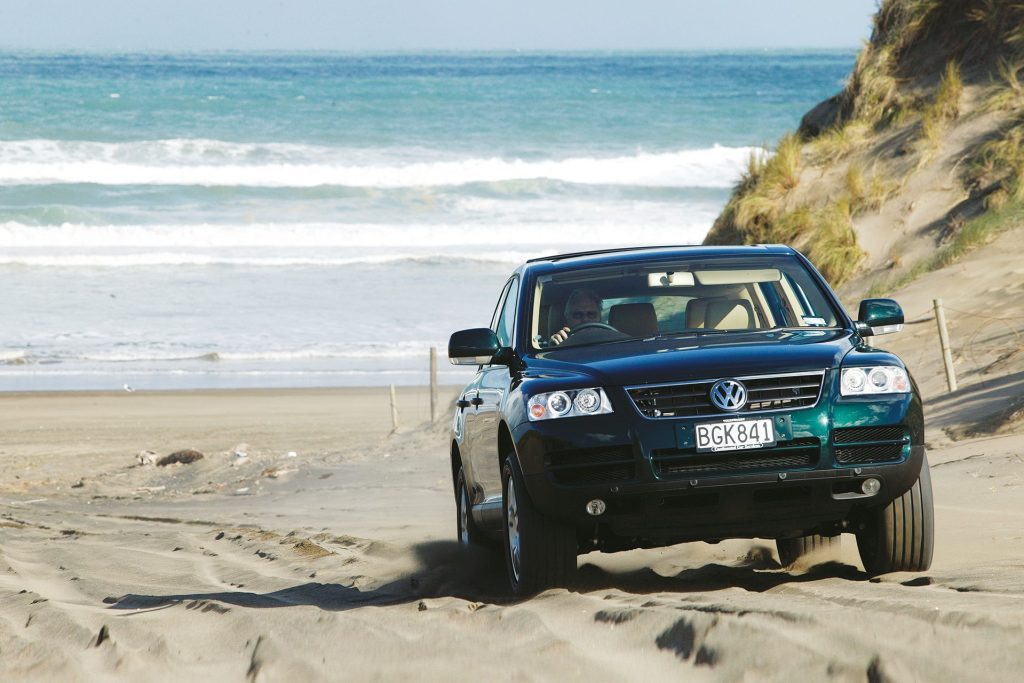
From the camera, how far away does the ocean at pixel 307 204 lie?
26.0 meters

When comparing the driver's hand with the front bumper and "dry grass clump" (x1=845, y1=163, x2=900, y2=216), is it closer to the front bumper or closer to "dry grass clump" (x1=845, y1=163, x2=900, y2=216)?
the front bumper

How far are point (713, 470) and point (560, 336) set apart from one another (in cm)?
145

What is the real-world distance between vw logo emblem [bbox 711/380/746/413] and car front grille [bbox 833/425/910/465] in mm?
408

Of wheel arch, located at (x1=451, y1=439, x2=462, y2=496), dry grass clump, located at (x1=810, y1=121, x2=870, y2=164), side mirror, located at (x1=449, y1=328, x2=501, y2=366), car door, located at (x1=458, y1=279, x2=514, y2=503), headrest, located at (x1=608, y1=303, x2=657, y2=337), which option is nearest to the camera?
side mirror, located at (x1=449, y1=328, x2=501, y2=366)

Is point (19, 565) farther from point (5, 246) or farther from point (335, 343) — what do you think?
point (5, 246)

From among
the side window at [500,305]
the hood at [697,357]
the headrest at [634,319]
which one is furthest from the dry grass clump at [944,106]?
the hood at [697,357]

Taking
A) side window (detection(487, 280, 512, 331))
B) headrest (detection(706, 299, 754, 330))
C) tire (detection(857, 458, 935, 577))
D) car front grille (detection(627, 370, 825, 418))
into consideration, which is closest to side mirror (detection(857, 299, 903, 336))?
headrest (detection(706, 299, 754, 330))

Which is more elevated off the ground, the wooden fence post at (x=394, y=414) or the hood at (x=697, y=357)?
the hood at (x=697, y=357)

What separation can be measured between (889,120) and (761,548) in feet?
49.1

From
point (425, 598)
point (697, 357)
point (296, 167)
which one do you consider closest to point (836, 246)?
point (425, 598)

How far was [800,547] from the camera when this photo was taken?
740 cm

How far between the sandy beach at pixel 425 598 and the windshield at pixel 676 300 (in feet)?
3.78

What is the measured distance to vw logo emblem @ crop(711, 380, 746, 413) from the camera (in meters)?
5.93

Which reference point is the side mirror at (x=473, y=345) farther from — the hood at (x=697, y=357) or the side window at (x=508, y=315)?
the side window at (x=508, y=315)
